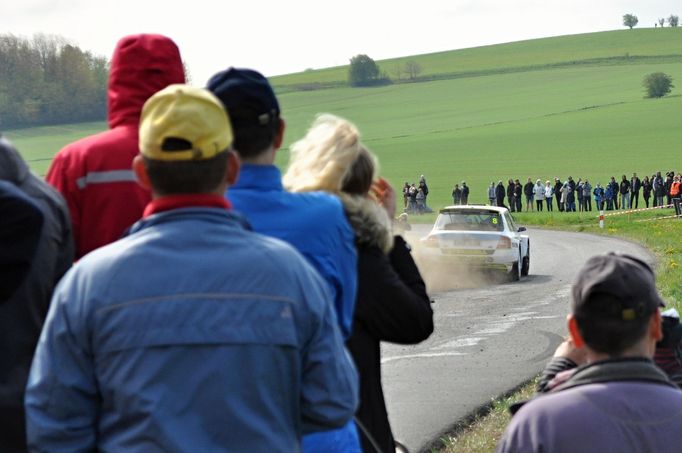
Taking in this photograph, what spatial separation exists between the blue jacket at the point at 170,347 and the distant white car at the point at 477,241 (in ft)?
66.5

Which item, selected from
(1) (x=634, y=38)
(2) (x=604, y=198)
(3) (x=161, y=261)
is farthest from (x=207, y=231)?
(1) (x=634, y=38)

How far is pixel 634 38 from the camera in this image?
6284 inches

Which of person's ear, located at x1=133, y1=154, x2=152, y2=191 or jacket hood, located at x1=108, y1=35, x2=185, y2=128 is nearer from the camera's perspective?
person's ear, located at x1=133, y1=154, x2=152, y2=191

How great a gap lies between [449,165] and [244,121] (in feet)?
303

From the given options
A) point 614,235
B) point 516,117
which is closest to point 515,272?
point 614,235

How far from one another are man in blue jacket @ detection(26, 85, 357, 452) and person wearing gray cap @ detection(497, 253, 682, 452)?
0.69m

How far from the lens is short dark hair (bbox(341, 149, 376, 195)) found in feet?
12.5

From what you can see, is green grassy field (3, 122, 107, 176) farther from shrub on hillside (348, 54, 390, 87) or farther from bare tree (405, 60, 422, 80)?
bare tree (405, 60, 422, 80)

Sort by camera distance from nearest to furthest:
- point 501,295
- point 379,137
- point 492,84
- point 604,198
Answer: point 501,295 → point 604,198 → point 379,137 → point 492,84

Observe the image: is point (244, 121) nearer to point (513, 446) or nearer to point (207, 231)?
point (207, 231)

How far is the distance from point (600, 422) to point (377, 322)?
0.90 metres

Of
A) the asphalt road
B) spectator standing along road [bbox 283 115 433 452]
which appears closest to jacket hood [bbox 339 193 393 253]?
spectator standing along road [bbox 283 115 433 452]

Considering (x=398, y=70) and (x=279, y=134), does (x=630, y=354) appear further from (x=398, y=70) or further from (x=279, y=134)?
(x=398, y=70)

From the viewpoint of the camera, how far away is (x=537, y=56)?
152 metres
